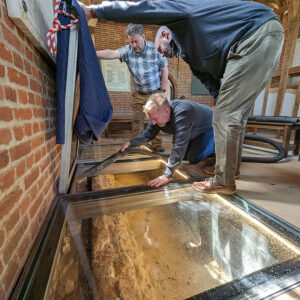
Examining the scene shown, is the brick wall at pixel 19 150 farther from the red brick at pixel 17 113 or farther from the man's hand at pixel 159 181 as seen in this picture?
the man's hand at pixel 159 181

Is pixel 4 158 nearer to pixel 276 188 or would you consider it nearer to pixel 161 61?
pixel 276 188

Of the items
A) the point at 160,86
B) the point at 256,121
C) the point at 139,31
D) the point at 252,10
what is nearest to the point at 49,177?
the point at 252,10

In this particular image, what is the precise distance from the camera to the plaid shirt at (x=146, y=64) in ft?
8.76

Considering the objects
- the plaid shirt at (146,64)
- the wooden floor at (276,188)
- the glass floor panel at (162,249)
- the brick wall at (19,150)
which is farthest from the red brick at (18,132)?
the plaid shirt at (146,64)

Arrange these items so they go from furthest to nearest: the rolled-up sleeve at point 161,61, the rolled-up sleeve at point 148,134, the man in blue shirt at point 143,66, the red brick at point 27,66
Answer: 1. the rolled-up sleeve at point 161,61
2. the man in blue shirt at point 143,66
3. the rolled-up sleeve at point 148,134
4. the red brick at point 27,66

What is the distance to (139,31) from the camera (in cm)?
232

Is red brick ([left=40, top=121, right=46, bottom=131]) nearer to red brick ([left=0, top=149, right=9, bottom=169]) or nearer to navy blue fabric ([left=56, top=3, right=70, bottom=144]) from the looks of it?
navy blue fabric ([left=56, top=3, right=70, bottom=144])

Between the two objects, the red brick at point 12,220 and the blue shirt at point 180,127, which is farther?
the blue shirt at point 180,127

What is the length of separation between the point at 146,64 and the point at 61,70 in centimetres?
187

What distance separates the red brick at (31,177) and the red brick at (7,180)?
0.14 m

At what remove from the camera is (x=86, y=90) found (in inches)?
45.0

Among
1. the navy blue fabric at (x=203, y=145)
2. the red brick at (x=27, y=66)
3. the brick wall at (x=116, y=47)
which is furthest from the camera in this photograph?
the brick wall at (x=116, y=47)

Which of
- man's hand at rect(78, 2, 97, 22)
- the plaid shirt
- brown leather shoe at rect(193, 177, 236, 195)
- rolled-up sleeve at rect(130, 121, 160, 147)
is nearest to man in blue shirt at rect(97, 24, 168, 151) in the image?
the plaid shirt

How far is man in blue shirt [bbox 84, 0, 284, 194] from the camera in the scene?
1088 millimetres
